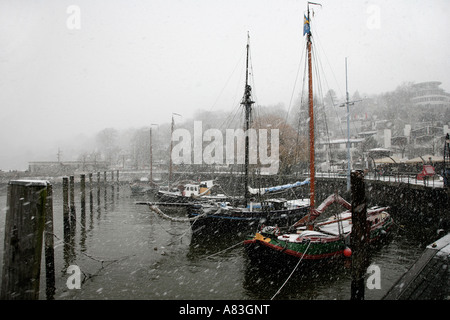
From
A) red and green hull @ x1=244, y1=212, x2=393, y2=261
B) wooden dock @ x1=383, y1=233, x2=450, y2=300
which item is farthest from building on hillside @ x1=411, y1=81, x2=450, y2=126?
wooden dock @ x1=383, y1=233, x2=450, y2=300

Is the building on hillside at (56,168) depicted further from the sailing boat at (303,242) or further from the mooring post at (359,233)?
the mooring post at (359,233)

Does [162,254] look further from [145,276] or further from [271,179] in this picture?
[271,179]

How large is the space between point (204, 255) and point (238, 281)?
391cm

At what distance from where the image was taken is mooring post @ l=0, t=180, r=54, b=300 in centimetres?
265

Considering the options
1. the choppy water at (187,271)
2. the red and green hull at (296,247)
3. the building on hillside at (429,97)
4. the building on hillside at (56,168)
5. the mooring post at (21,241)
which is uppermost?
the building on hillside at (429,97)

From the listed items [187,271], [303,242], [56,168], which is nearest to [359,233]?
[303,242]

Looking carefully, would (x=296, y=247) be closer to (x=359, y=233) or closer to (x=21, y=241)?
(x=359, y=233)

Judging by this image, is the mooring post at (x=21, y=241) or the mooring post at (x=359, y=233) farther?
the mooring post at (x=359, y=233)

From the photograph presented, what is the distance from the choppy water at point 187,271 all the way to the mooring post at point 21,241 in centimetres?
800

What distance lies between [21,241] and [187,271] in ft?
36.6

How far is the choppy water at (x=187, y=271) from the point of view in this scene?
418 inches

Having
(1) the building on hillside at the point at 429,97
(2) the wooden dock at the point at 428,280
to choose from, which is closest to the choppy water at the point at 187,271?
(2) the wooden dock at the point at 428,280

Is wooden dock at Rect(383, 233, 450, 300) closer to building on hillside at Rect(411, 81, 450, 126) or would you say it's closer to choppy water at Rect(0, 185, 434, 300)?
choppy water at Rect(0, 185, 434, 300)

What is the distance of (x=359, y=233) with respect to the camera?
725cm
